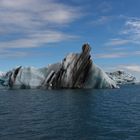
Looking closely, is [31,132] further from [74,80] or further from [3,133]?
[74,80]

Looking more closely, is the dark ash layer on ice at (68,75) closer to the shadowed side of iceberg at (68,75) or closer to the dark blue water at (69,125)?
the shadowed side of iceberg at (68,75)

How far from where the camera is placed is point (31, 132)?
35906mm

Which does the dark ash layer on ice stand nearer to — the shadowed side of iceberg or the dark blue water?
the shadowed side of iceberg

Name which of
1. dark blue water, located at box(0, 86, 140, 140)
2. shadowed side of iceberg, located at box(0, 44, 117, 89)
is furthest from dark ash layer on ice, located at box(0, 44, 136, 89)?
dark blue water, located at box(0, 86, 140, 140)

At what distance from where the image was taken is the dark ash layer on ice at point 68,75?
109188 mm

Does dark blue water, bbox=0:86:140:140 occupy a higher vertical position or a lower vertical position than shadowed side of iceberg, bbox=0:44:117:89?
lower

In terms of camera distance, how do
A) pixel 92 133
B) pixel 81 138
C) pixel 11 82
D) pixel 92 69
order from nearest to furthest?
1. pixel 81 138
2. pixel 92 133
3. pixel 92 69
4. pixel 11 82

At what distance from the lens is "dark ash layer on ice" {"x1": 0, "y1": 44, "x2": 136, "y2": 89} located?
109188 mm

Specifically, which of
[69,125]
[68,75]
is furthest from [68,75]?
[69,125]

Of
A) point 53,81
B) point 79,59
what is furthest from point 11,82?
point 79,59

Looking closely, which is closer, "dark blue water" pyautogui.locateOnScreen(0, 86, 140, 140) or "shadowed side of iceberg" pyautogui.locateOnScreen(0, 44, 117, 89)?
"dark blue water" pyautogui.locateOnScreen(0, 86, 140, 140)

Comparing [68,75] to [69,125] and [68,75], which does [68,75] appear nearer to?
[68,75]

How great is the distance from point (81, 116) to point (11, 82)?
264 feet

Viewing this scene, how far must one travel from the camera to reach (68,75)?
10950 cm
